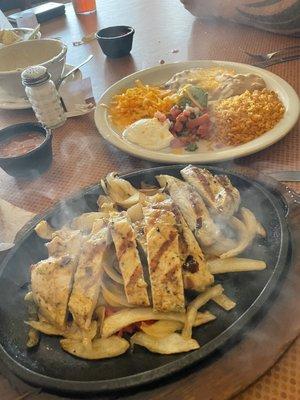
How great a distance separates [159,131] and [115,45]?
1.37m

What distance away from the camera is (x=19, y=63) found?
2859 millimetres

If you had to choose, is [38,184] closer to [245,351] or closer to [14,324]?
[14,324]

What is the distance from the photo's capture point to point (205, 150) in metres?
2.08

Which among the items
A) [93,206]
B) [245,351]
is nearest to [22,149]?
[93,206]

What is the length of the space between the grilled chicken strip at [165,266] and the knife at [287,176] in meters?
0.72

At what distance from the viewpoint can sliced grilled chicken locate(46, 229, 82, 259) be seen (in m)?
1.30

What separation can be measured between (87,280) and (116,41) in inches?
97.0

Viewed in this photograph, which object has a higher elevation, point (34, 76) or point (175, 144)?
point (34, 76)

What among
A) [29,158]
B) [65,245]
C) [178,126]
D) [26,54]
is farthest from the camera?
[26,54]

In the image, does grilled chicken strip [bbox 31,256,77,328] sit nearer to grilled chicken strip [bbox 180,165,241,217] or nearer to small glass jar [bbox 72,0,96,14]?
grilled chicken strip [bbox 180,165,241,217]

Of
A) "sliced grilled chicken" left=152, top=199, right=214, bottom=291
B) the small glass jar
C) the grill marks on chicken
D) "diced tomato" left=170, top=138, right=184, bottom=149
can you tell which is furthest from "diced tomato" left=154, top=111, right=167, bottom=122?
the small glass jar

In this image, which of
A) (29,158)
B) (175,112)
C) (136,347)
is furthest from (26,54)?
(136,347)

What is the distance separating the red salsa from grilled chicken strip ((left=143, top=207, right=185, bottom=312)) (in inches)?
44.5

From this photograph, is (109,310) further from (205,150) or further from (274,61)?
(274,61)
